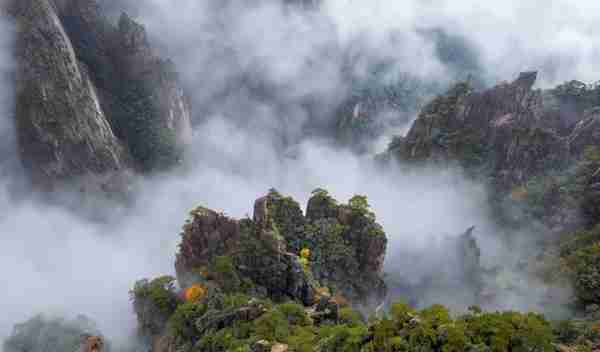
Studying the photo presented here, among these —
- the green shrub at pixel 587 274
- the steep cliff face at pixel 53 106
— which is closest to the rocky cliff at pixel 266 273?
the green shrub at pixel 587 274

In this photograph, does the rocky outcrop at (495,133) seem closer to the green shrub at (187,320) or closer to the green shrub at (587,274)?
the green shrub at (587,274)

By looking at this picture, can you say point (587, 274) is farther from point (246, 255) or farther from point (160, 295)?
point (160, 295)

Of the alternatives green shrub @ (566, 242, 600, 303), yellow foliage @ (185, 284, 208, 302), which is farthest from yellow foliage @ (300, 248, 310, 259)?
green shrub @ (566, 242, 600, 303)

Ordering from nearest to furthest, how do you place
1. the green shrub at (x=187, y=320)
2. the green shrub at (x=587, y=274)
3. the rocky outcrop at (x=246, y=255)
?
the green shrub at (x=587, y=274), the green shrub at (x=187, y=320), the rocky outcrop at (x=246, y=255)

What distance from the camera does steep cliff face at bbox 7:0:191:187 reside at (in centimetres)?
6525

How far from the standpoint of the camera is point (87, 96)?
229 feet

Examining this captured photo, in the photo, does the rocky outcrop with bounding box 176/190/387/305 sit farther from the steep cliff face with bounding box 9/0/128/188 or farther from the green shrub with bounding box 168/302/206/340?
the steep cliff face with bounding box 9/0/128/188

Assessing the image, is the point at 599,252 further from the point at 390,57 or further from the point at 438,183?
the point at 390,57

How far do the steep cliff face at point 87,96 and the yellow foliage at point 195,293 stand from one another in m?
41.6

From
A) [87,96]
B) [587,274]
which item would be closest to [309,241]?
[587,274]

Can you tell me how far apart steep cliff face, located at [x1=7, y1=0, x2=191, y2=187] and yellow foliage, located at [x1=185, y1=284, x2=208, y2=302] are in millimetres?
41595

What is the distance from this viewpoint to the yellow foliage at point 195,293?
1651 inches

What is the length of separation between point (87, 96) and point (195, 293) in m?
45.0

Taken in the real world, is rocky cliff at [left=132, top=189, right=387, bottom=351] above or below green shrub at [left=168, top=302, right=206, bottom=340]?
above
